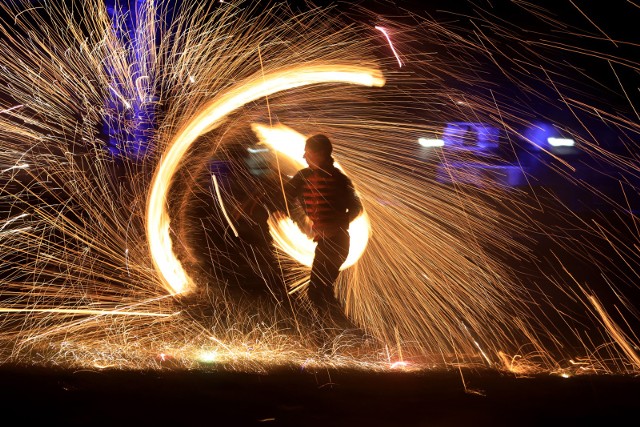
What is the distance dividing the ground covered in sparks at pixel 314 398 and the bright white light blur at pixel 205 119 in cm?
170

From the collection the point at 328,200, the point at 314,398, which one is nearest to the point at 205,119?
the point at 328,200

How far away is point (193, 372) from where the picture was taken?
215 inches

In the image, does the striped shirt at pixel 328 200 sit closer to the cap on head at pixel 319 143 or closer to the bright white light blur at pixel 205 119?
the cap on head at pixel 319 143

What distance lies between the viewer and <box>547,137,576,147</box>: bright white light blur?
20134 millimetres

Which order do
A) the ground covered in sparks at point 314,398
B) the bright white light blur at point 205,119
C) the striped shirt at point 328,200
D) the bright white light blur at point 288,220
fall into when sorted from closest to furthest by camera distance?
the ground covered in sparks at point 314,398, the striped shirt at point 328,200, the bright white light blur at point 205,119, the bright white light blur at point 288,220

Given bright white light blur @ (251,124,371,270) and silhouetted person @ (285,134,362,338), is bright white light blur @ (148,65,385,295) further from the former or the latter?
silhouetted person @ (285,134,362,338)

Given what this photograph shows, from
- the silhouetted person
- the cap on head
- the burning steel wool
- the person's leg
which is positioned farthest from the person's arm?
the burning steel wool

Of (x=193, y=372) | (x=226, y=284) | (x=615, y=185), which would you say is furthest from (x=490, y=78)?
(x=193, y=372)

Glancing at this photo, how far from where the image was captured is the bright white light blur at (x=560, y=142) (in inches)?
793

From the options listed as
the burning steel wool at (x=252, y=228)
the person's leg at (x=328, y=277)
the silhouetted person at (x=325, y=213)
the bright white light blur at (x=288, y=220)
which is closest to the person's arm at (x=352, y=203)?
the silhouetted person at (x=325, y=213)

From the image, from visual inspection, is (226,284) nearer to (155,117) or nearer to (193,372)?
(155,117)

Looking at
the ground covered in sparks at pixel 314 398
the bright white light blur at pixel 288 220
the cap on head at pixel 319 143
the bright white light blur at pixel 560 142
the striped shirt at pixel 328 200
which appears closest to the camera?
the ground covered in sparks at pixel 314 398

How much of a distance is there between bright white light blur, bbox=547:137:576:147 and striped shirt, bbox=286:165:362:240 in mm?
15093

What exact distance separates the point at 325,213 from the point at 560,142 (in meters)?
16.1
